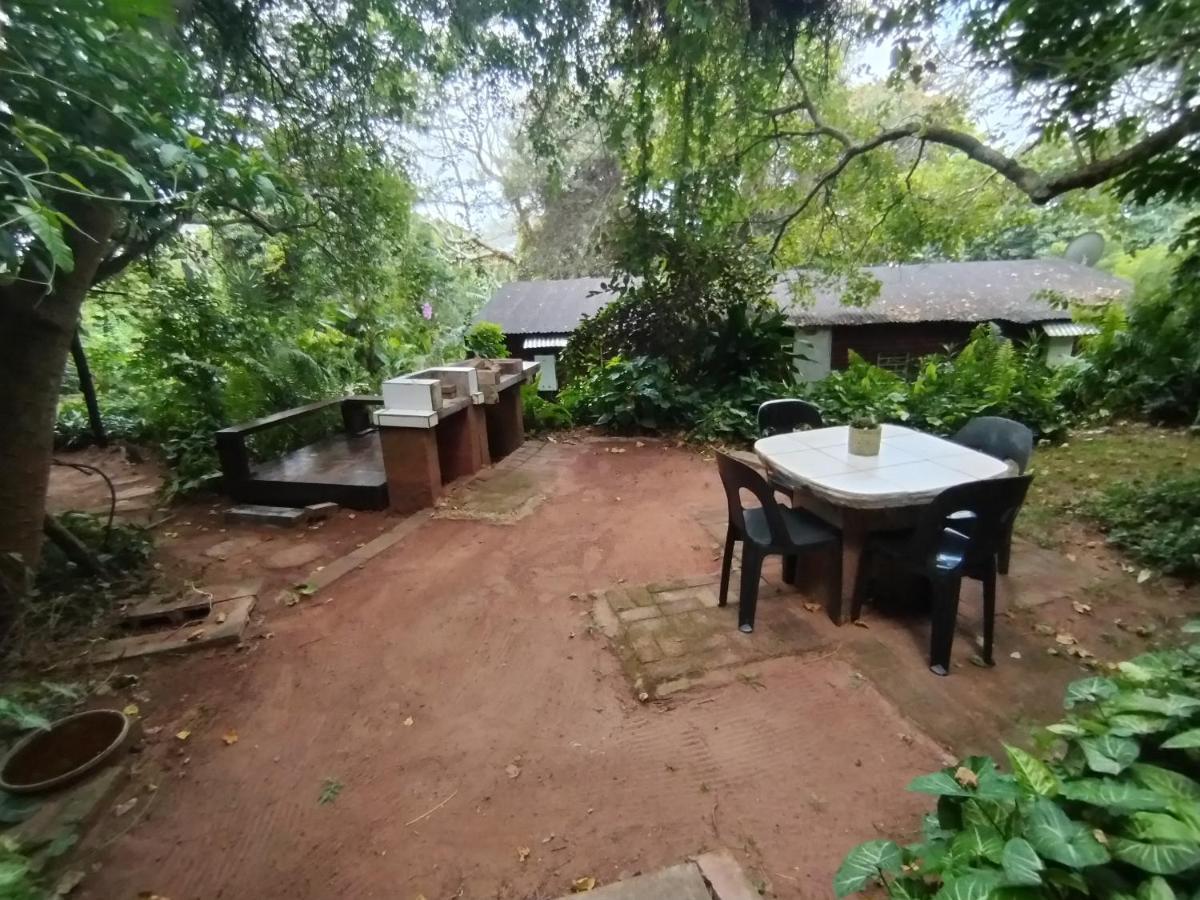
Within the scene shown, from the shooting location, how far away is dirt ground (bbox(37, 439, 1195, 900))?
1681mm

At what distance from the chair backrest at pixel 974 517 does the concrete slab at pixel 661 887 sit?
1565 mm

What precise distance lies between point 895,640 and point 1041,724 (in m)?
0.61

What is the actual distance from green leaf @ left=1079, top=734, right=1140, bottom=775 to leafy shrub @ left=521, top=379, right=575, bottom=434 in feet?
18.7

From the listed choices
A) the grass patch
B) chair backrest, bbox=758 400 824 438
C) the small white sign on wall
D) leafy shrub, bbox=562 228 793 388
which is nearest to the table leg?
chair backrest, bbox=758 400 824 438

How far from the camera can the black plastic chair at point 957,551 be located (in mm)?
2221

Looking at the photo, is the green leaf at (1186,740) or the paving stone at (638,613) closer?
the green leaf at (1186,740)

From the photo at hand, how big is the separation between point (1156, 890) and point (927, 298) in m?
11.2

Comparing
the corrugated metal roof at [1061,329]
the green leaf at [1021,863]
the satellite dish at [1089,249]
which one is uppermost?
the satellite dish at [1089,249]

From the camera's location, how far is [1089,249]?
12.0 meters

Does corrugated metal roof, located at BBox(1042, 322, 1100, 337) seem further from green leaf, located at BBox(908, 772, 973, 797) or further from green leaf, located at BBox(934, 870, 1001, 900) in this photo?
green leaf, located at BBox(934, 870, 1001, 900)

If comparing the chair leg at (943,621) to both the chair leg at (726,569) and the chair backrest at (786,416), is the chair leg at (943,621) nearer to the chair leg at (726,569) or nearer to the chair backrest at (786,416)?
the chair leg at (726,569)

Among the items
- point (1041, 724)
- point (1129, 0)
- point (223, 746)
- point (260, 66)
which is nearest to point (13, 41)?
point (223, 746)

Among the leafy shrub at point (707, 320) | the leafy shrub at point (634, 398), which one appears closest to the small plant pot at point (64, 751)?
the leafy shrub at point (634, 398)

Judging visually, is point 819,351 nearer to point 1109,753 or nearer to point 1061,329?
point 1061,329
